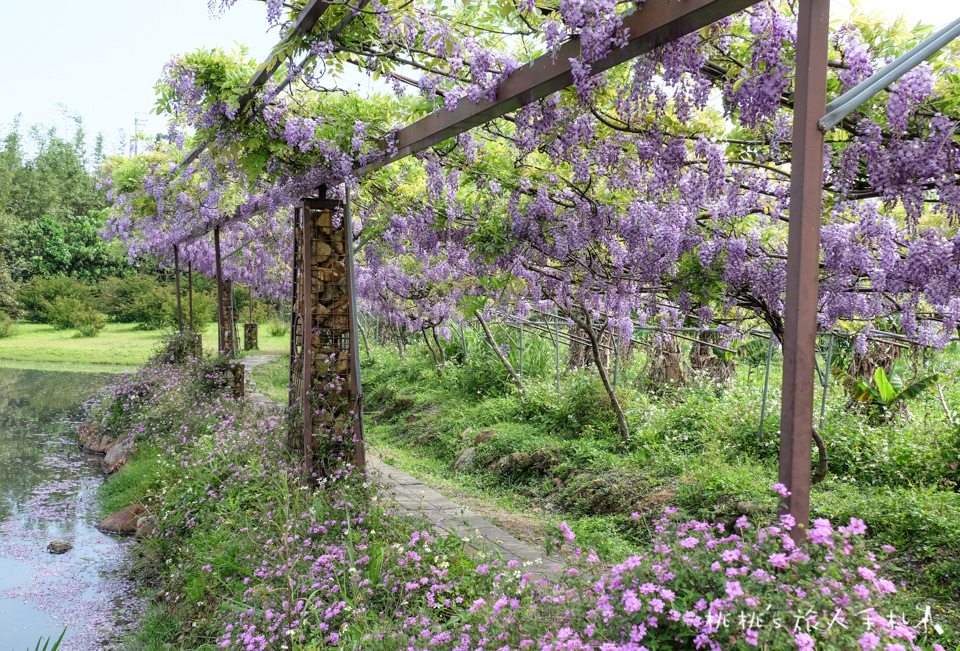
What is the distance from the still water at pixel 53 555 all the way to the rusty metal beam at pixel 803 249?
378cm

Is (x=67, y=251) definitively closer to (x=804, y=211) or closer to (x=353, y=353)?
(x=353, y=353)

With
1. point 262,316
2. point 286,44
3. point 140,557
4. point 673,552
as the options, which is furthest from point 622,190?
point 262,316

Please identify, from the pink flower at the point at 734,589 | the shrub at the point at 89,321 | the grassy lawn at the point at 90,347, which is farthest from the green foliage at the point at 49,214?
the pink flower at the point at 734,589

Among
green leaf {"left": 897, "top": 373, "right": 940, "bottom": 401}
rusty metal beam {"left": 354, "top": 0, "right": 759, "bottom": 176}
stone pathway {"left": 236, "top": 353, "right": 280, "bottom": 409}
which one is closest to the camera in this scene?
rusty metal beam {"left": 354, "top": 0, "right": 759, "bottom": 176}

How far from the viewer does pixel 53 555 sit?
5371mm

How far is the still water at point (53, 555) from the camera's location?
4230 millimetres

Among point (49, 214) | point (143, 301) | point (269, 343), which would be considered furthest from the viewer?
point (49, 214)

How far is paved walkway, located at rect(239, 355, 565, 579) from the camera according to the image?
3.82m

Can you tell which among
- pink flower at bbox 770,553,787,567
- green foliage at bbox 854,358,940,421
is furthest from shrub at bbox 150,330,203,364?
pink flower at bbox 770,553,787,567

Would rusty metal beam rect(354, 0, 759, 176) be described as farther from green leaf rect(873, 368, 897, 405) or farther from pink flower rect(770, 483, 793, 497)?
green leaf rect(873, 368, 897, 405)

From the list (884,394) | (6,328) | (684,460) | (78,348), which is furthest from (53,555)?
(6,328)

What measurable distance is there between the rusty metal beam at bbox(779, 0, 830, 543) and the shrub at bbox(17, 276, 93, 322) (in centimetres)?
2634

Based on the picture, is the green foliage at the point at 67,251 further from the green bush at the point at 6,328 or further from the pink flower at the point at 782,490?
the pink flower at the point at 782,490

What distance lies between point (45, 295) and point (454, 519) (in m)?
24.7
